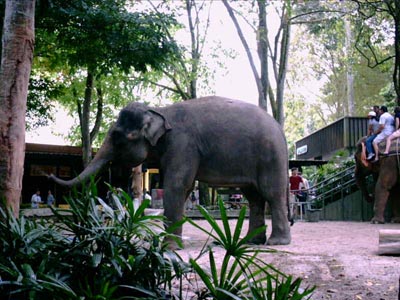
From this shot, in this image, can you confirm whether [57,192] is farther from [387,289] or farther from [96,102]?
[387,289]

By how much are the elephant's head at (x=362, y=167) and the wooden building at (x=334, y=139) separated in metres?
8.97

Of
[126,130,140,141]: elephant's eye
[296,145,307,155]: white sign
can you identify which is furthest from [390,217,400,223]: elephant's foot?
[296,145,307,155]: white sign

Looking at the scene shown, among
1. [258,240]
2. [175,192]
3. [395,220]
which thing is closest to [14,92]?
[175,192]

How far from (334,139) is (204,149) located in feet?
61.7

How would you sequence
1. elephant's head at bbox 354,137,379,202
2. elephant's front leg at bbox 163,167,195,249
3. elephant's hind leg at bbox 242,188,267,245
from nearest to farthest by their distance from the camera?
elephant's front leg at bbox 163,167,195,249, elephant's hind leg at bbox 242,188,267,245, elephant's head at bbox 354,137,379,202

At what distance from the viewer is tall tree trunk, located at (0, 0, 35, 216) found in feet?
13.8

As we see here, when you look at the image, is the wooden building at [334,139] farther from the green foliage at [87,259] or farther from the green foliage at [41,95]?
the green foliage at [87,259]

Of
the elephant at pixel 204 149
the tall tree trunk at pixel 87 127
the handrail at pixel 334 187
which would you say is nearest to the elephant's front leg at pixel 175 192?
the elephant at pixel 204 149

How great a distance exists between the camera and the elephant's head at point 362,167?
13680 millimetres

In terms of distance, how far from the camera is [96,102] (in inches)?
873

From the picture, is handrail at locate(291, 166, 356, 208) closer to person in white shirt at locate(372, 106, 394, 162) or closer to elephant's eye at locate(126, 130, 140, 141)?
person in white shirt at locate(372, 106, 394, 162)

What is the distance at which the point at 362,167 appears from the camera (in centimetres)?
1415

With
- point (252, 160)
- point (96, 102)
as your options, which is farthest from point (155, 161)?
point (96, 102)

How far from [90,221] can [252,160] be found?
4635 mm
